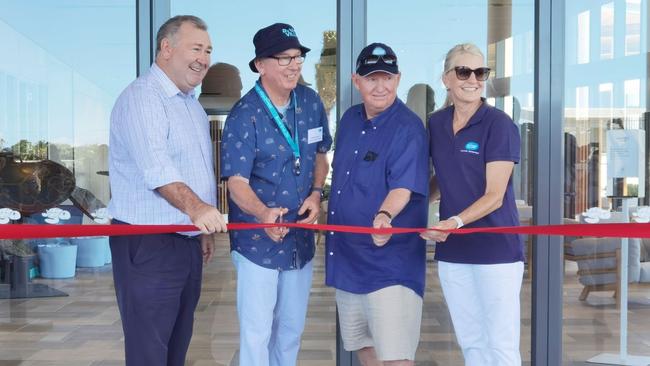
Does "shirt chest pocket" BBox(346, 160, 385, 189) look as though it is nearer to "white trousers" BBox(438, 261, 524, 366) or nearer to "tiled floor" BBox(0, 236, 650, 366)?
"white trousers" BBox(438, 261, 524, 366)

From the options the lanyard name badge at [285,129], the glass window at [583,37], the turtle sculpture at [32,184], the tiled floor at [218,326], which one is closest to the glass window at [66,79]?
the turtle sculpture at [32,184]

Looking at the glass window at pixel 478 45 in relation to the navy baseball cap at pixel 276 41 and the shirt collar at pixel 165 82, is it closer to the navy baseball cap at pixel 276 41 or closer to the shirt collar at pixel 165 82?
the navy baseball cap at pixel 276 41

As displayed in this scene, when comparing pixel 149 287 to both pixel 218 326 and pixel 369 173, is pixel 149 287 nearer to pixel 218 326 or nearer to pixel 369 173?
pixel 369 173

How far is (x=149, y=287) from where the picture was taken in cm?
265

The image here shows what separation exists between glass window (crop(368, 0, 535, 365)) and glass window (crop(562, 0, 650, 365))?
0.32 metres

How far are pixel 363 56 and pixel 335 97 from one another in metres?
0.88

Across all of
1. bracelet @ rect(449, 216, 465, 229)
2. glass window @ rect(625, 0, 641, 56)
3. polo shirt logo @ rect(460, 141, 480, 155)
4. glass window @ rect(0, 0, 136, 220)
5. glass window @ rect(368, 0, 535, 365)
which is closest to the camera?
bracelet @ rect(449, 216, 465, 229)

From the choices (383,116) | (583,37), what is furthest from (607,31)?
(383,116)

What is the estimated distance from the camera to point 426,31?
389 cm

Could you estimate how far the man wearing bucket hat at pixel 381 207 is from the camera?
2.78 meters

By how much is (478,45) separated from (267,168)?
64.8 inches

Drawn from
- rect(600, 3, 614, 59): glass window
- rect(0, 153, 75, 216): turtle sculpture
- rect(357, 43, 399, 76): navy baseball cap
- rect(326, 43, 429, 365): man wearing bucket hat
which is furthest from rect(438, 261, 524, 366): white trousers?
rect(0, 153, 75, 216): turtle sculpture

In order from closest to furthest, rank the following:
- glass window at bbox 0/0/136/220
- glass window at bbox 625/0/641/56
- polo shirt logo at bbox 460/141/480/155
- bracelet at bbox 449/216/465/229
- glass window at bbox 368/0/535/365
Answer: bracelet at bbox 449/216/465/229
polo shirt logo at bbox 460/141/480/155
glass window at bbox 368/0/535/365
glass window at bbox 0/0/136/220
glass window at bbox 625/0/641/56

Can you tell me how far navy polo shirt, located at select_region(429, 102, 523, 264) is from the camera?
280 centimetres
